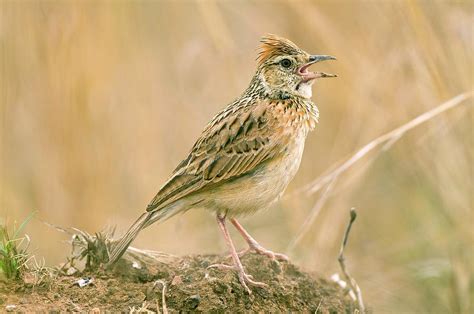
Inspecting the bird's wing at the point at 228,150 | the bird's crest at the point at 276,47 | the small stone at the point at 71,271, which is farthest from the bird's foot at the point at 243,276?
the bird's crest at the point at 276,47

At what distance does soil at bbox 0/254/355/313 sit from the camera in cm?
523

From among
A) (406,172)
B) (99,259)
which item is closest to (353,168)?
(406,172)

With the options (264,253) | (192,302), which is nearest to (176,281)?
(192,302)

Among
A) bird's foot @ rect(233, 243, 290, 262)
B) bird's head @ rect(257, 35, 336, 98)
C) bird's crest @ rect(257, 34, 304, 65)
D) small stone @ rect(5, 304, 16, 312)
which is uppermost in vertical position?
bird's crest @ rect(257, 34, 304, 65)

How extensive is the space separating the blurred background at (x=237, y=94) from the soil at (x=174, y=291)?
2.14 m

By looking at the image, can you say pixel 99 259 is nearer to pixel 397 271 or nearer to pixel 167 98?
pixel 397 271

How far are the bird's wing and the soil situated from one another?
1.58 feet

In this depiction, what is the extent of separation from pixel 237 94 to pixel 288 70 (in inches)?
97.2

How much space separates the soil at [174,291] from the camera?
5227 millimetres

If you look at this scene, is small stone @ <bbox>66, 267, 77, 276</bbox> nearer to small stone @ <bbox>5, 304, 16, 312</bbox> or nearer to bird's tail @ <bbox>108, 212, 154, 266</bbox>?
bird's tail @ <bbox>108, 212, 154, 266</bbox>

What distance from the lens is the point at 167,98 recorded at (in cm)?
1013

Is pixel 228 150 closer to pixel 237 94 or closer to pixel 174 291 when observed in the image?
pixel 174 291

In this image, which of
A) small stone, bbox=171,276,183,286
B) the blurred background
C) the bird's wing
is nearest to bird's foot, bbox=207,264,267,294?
small stone, bbox=171,276,183,286

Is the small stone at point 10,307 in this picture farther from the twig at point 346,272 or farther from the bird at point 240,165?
the twig at point 346,272
